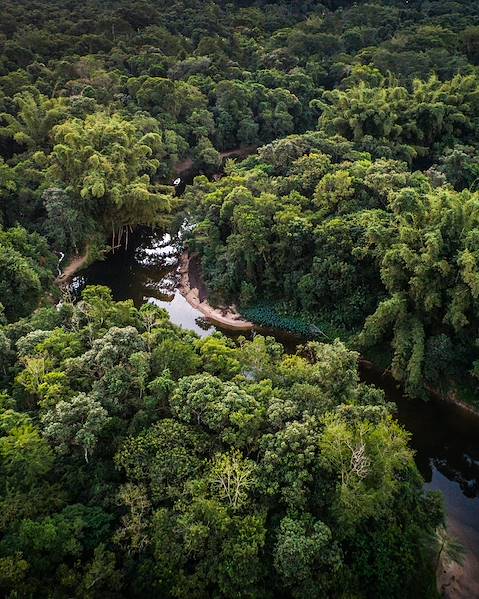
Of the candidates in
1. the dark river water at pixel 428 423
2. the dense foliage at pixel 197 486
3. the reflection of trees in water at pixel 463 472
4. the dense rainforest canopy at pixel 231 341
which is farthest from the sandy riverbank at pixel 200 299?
the reflection of trees in water at pixel 463 472

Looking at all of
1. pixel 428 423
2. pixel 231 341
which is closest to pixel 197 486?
pixel 231 341

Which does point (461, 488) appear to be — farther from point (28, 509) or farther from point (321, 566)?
point (28, 509)

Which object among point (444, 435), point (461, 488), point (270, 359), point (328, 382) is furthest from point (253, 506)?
point (444, 435)

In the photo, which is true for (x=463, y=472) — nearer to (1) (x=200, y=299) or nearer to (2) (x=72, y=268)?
(1) (x=200, y=299)

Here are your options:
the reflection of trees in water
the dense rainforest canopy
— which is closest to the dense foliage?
the dense rainforest canopy

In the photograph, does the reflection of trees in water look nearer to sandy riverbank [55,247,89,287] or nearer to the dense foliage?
the dense foliage

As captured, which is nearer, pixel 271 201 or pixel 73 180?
pixel 271 201

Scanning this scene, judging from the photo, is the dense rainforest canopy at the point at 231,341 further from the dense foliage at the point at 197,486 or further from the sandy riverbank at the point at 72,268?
the sandy riverbank at the point at 72,268
